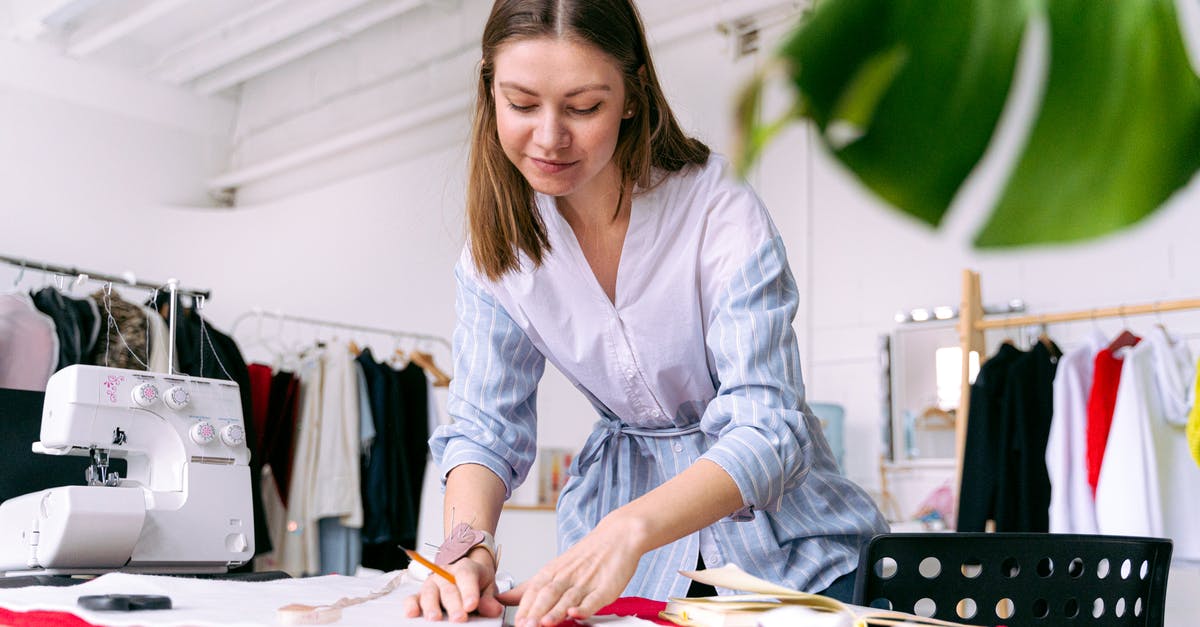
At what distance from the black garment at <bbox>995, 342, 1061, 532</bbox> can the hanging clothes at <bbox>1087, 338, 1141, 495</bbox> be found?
160 mm

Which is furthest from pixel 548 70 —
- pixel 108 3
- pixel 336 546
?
pixel 108 3

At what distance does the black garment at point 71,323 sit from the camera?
319cm

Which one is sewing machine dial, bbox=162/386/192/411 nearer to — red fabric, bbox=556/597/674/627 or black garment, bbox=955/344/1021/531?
red fabric, bbox=556/597/674/627

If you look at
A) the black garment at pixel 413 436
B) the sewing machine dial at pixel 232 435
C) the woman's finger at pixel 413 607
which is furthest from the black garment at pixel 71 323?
→ the woman's finger at pixel 413 607

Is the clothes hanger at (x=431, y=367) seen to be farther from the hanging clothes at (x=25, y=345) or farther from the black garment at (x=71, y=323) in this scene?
the hanging clothes at (x=25, y=345)

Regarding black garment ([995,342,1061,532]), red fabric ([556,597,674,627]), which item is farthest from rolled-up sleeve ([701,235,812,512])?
black garment ([995,342,1061,532])

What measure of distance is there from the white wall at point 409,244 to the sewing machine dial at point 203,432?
2060 mm

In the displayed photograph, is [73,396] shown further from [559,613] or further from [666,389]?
[559,613]

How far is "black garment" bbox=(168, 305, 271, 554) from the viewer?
347 centimetres

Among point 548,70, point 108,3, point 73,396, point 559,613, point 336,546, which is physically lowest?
point 336,546

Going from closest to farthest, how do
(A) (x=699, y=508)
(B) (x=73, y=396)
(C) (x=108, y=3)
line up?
1. (A) (x=699, y=508)
2. (B) (x=73, y=396)
3. (C) (x=108, y=3)

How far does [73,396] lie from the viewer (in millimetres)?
1573

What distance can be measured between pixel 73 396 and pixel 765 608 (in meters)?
1.18

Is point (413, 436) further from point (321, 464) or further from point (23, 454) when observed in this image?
point (23, 454)
